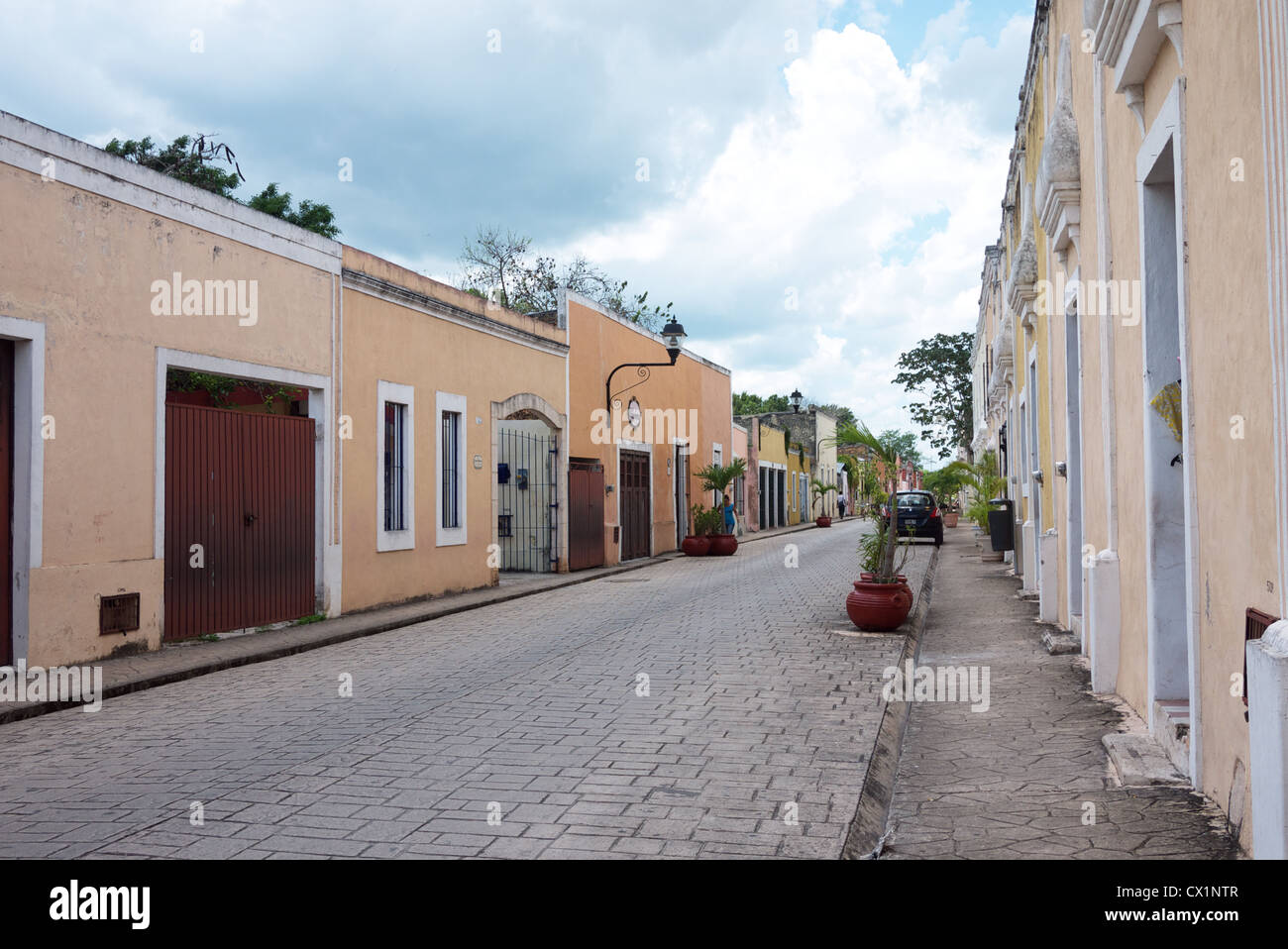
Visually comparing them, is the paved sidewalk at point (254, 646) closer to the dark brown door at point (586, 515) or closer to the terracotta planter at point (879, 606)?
the dark brown door at point (586, 515)

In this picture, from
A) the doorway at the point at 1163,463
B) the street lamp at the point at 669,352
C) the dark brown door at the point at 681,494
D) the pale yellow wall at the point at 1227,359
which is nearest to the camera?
the pale yellow wall at the point at 1227,359

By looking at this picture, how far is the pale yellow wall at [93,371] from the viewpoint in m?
7.91

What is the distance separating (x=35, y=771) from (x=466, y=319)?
10600 millimetres

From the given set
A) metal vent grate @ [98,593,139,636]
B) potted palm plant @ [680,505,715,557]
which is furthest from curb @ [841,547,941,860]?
potted palm plant @ [680,505,715,557]

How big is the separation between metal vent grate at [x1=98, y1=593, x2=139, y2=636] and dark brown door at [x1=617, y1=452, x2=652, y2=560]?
43.3ft

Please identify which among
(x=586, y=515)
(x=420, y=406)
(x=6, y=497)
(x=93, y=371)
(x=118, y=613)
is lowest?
(x=118, y=613)

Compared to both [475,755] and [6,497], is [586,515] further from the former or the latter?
[475,755]

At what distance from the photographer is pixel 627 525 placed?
21984 mm

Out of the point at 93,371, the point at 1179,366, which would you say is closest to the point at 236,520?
the point at 93,371

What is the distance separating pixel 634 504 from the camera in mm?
22484

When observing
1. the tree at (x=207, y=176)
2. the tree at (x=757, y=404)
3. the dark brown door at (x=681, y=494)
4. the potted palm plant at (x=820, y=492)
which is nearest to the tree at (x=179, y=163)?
the tree at (x=207, y=176)

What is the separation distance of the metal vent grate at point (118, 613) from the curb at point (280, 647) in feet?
1.10

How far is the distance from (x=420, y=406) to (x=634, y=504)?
920 cm
